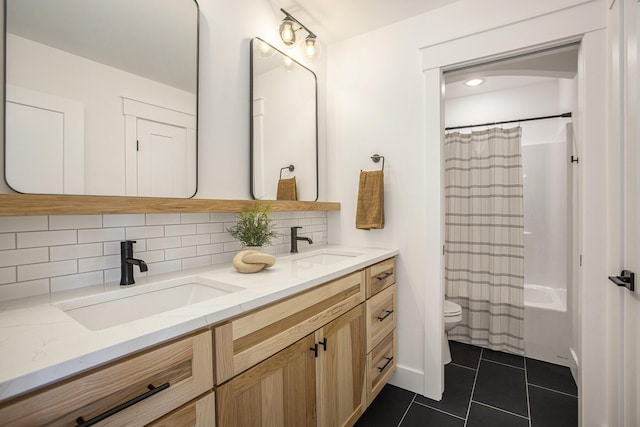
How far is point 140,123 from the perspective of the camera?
4.07 feet

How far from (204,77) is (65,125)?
69cm

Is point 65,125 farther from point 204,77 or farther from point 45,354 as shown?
point 45,354

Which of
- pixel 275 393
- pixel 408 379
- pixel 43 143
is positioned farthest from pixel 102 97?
pixel 408 379

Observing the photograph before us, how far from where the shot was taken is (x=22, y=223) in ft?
3.26

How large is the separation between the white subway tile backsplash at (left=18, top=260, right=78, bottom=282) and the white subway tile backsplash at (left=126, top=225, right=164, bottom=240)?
203mm

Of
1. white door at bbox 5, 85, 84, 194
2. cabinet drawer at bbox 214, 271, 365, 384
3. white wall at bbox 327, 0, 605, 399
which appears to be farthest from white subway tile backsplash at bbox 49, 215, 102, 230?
white wall at bbox 327, 0, 605, 399

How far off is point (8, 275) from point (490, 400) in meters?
2.45

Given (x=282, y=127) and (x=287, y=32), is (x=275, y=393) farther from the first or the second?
(x=287, y=32)

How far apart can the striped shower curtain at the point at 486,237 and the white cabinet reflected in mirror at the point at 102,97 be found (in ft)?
7.87

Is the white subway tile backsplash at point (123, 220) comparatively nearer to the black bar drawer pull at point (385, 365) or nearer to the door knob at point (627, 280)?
the black bar drawer pull at point (385, 365)

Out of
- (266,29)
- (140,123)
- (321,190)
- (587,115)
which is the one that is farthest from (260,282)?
(587,115)

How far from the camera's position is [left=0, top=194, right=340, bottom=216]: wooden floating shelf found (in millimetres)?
892

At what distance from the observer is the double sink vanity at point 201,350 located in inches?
24.1

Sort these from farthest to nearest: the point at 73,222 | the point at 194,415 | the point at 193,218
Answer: the point at 193,218 < the point at 73,222 < the point at 194,415
